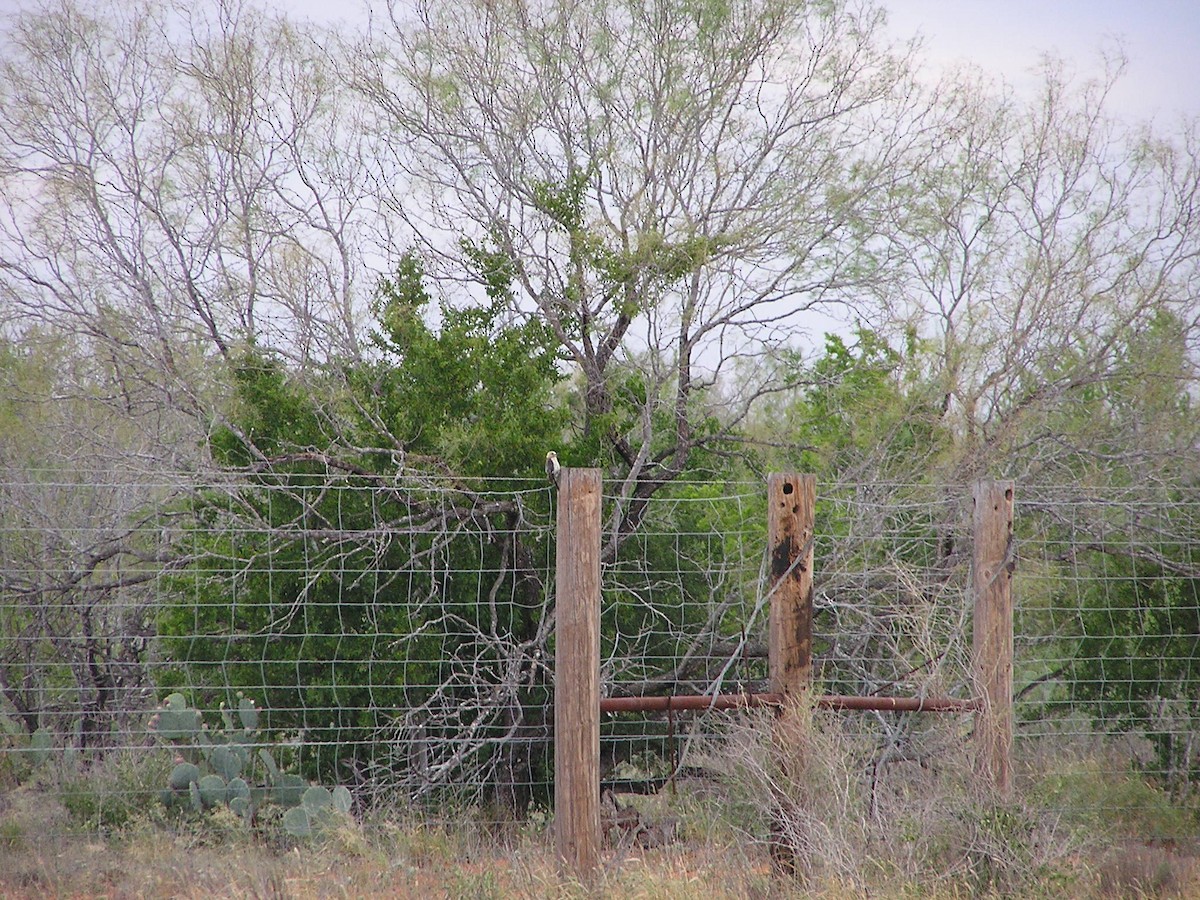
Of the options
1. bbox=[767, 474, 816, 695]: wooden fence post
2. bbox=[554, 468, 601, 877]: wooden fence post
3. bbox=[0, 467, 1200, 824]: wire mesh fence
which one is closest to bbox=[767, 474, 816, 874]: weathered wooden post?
bbox=[767, 474, 816, 695]: wooden fence post

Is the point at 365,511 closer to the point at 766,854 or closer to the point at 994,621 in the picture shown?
the point at 766,854

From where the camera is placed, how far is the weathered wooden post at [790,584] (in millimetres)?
5109

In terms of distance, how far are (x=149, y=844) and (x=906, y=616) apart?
405 centimetres

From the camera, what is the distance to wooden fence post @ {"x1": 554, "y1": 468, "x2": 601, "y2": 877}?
482 cm

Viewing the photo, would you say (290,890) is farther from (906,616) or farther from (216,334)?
(216,334)

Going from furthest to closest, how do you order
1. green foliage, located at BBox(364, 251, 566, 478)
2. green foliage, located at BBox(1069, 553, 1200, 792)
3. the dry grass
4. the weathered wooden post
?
green foliage, located at BBox(1069, 553, 1200, 792), green foliage, located at BBox(364, 251, 566, 478), the weathered wooden post, the dry grass

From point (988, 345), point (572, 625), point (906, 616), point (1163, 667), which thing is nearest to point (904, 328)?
point (988, 345)

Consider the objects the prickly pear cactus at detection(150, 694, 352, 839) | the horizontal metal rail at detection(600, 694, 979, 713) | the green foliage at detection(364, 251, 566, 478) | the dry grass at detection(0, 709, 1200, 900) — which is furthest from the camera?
the green foliage at detection(364, 251, 566, 478)

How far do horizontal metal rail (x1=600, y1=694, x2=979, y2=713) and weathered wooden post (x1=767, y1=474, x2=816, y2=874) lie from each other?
0.35 ft

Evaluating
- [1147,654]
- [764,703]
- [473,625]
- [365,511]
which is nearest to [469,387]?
[365,511]

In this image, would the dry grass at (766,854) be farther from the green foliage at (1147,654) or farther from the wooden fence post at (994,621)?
the green foliage at (1147,654)

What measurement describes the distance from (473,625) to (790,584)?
2.61 metres

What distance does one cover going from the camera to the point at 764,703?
5039 mm

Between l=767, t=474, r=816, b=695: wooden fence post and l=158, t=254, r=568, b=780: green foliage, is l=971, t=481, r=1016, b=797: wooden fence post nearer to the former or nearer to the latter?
l=767, t=474, r=816, b=695: wooden fence post
